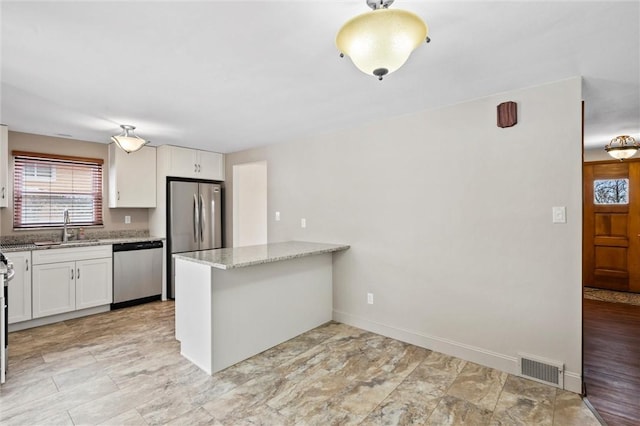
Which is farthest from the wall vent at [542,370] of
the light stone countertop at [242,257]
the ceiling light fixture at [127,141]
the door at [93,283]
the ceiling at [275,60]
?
the door at [93,283]

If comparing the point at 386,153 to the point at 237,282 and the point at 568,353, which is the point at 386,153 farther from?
the point at 568,353

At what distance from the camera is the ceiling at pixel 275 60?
1.49m

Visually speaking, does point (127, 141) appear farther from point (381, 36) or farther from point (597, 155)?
point (597, 155)

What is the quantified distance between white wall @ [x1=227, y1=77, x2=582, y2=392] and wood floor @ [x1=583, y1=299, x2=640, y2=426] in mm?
250

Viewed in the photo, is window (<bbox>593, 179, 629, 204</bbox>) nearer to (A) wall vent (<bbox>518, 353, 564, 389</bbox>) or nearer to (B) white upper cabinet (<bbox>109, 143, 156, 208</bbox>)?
(A) wall vent (<bbox>518, 353, 564, 389</bbox>)

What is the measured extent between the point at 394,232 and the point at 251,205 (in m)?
3.07

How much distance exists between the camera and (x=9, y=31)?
1.63m

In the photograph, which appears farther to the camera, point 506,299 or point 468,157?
point 468,157

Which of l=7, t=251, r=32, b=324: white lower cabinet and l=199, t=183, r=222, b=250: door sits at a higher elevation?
l=199, t=183, r=222, b=250: door

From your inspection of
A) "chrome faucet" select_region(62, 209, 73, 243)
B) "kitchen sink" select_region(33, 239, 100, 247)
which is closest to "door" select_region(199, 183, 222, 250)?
"kitchen sink" select_region(33, 239, 100, 247)

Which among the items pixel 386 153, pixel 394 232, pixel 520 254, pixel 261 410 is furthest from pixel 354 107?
pixel 261 410

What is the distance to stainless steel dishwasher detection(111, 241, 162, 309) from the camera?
13.3 ft

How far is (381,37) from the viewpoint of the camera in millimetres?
1289

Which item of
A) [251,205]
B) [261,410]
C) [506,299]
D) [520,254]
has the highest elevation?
[251,205]
